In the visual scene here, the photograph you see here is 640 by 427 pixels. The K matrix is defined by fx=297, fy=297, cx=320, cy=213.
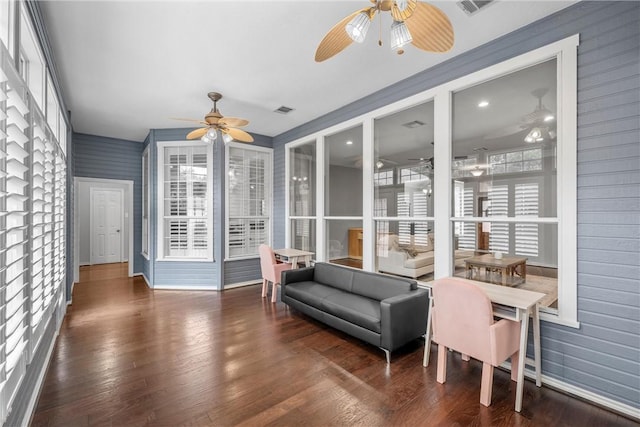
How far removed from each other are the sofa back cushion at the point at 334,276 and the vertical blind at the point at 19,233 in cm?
297

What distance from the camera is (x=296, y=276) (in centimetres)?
434

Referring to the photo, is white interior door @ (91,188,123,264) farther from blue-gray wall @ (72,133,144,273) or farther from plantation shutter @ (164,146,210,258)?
plantation shutter @ (164,146,210,258)

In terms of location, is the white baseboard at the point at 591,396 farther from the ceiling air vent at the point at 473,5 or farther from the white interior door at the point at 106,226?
the white interior door at the point at 106,226

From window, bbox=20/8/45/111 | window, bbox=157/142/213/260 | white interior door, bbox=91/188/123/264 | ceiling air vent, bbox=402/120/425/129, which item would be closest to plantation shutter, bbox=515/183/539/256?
ceiling air vent, bbox=402/120/425/129

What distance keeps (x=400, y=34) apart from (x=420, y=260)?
2505mm

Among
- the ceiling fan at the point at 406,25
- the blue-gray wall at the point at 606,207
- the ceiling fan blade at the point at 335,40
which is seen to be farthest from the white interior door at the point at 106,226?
the blue-gray wall at the point at 606,207

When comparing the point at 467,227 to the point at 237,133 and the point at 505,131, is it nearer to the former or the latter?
the point at 505,131

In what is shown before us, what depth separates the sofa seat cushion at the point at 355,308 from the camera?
2.93 meters

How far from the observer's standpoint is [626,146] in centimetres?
212

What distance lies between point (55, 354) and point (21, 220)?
1949mm

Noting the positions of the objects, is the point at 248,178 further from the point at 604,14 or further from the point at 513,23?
the point at 604,14

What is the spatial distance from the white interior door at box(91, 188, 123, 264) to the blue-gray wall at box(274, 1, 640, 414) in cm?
951

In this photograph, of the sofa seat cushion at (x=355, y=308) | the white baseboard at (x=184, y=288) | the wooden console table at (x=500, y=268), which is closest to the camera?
the wooden console table at (x=500, y=268)

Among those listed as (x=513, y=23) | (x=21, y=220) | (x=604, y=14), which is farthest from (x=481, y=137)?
(x=21, y=220)
